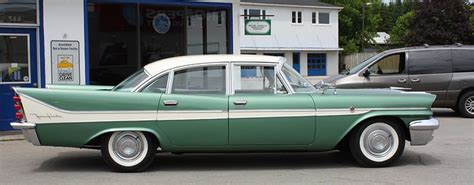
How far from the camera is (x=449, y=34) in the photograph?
112ft

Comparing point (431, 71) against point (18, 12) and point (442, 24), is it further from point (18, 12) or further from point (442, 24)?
point (442, 24)

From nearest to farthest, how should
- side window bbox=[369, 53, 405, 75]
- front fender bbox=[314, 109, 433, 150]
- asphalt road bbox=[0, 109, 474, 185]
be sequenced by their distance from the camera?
asphalt road bbox=[0, 109, 474, 185] → front fender bbox=[314, 109, 433, 150] → side window bbox=[369, 53, 405, 75]

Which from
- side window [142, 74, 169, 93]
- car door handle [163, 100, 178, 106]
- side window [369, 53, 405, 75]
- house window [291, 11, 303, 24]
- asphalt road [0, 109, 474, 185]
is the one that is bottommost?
asphalt road [0, 109, 474, 185]

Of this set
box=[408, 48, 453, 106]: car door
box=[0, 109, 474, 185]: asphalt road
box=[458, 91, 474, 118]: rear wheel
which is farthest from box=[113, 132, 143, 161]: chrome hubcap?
box=[458, 91, 474, 118]: rear wheel

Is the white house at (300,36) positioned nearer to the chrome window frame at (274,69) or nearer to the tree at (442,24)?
the tree at (442,24)

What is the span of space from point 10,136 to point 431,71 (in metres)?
9.51

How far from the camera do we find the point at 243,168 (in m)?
7.41

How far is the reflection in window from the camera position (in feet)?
34.3

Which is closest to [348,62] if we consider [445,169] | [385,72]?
[385,72]

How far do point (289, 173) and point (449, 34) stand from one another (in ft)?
99.2

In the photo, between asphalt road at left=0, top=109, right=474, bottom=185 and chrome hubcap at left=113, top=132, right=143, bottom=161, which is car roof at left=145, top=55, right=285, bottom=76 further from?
asphalt road at left=0, top=109, right=474, bottom=185

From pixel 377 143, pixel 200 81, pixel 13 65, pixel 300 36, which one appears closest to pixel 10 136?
pixel 13 65

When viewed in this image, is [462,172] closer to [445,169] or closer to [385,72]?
[445,169]

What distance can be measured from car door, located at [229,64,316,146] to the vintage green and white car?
0.04 feet
